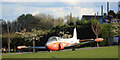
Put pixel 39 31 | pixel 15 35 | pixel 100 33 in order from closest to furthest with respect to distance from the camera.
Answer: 1. pixel 100 33
2. pixel 39 31
3. pixel 15 35

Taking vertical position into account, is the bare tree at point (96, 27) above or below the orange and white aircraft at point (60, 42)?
above

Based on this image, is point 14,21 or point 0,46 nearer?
point 14,21

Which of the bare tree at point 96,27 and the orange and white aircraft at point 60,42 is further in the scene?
the bare tree at point 96,27

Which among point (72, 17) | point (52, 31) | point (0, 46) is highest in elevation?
point (72, 17)

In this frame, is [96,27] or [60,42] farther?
[96,27]

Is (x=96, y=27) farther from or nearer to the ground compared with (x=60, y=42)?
farther from the ground

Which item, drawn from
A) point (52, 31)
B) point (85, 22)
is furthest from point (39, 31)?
point (85, 22)

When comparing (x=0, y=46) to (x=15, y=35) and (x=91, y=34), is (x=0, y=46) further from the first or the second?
(x=91, y=34)

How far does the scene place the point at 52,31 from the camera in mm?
17531

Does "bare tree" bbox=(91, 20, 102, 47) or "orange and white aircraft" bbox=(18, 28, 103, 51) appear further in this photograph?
"bare tree" bbox=(91, 20, 102, 47)

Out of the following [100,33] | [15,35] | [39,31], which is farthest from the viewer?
[15,35]

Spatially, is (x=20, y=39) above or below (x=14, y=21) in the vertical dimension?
below

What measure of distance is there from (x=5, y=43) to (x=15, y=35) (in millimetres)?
1332

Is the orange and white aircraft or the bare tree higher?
the bare tree
